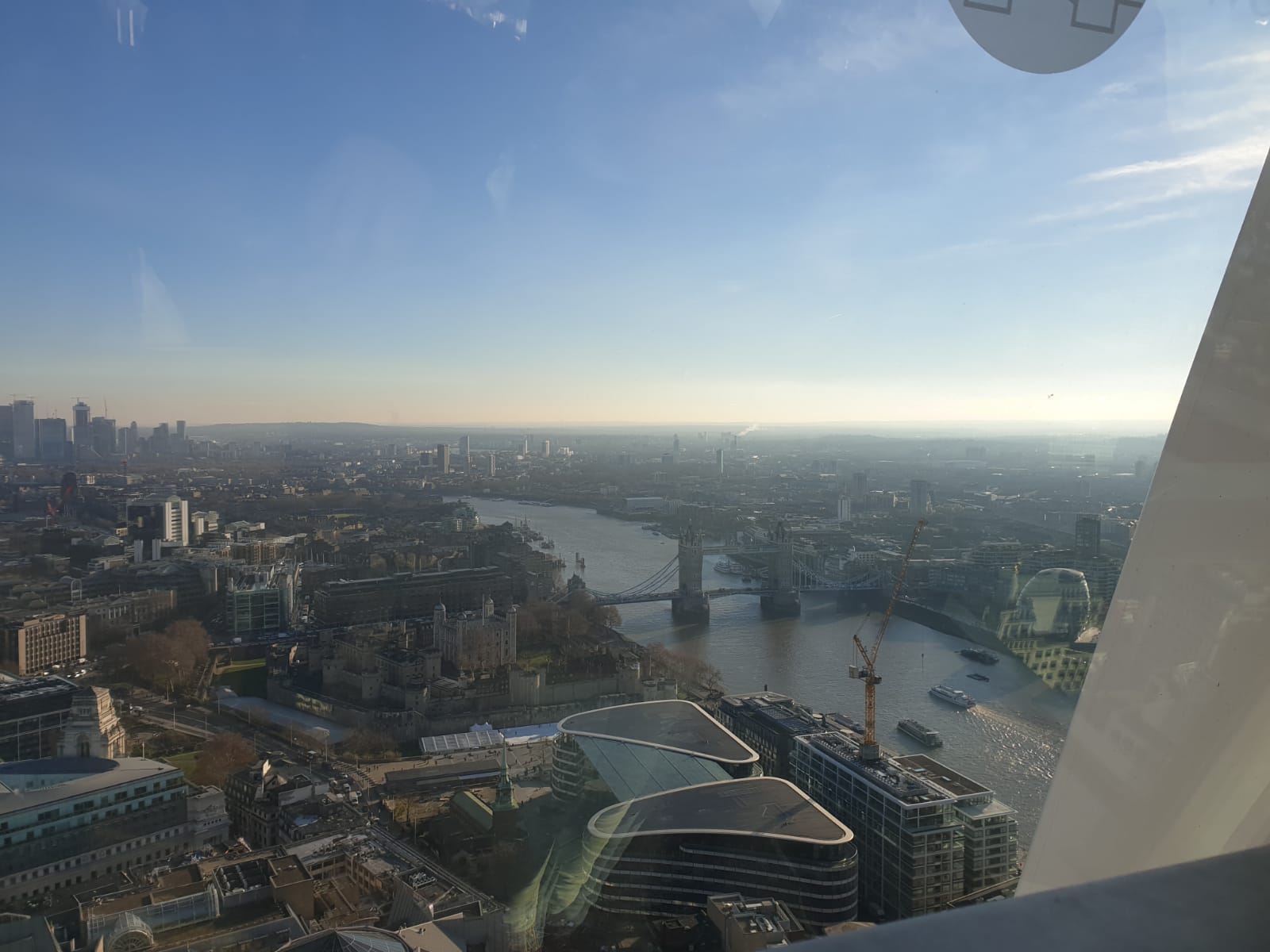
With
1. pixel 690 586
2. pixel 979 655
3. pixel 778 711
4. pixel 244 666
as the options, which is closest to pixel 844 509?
pixel 690 586

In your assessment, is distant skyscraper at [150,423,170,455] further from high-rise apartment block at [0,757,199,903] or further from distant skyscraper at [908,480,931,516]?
distant skyscraper at [908,480,931,516]

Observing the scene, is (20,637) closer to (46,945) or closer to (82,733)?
(82,733)

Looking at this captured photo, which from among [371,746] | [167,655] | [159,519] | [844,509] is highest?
[844,509]

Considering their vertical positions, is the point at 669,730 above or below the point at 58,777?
above

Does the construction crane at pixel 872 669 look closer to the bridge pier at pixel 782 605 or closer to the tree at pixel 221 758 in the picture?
the bridge pier at pixel 782 605

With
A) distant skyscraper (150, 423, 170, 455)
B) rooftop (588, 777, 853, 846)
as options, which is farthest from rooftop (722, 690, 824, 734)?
distant skyscraper (150, 423, 170, 455)

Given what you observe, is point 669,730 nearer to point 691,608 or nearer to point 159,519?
point 691,608

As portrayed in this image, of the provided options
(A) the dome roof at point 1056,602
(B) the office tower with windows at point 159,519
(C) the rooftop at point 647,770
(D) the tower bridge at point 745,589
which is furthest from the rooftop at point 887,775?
(B) the office tower with windows at point 159,519
